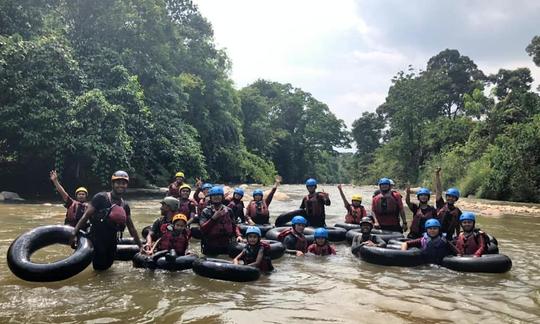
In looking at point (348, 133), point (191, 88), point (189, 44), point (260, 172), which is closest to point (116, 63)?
point (191, 88)

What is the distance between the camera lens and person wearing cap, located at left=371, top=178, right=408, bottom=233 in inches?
401

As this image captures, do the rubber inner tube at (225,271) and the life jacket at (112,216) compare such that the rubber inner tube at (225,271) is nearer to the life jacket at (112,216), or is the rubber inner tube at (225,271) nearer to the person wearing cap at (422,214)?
the life jacket at (112,216)

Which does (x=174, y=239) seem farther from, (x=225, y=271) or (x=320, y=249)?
(x=320, y=249)

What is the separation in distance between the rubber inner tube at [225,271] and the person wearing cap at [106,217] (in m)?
1.26

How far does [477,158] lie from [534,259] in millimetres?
21245

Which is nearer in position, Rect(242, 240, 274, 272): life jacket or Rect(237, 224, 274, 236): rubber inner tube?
Rect(242, 240, 274, 272): life jacket

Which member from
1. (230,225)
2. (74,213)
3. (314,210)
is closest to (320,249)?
(314,210)

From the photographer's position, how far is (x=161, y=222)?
7.91 meters

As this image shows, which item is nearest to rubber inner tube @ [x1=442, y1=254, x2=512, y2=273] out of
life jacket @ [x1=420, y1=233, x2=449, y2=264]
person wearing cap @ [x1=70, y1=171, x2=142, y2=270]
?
life jacket @ [x1=420, y1=233, x2=449, y2=264]

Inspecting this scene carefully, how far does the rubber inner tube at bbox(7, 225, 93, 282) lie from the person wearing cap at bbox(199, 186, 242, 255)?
7.27 ft

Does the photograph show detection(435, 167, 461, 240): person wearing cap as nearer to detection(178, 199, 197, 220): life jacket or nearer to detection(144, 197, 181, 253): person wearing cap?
detection(178, 199, 197, 220): life jacket

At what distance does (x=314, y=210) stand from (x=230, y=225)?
3024 mm

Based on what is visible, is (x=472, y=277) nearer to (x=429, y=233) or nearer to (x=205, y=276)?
(x=429, y=233)

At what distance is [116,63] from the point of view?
2148 cm
